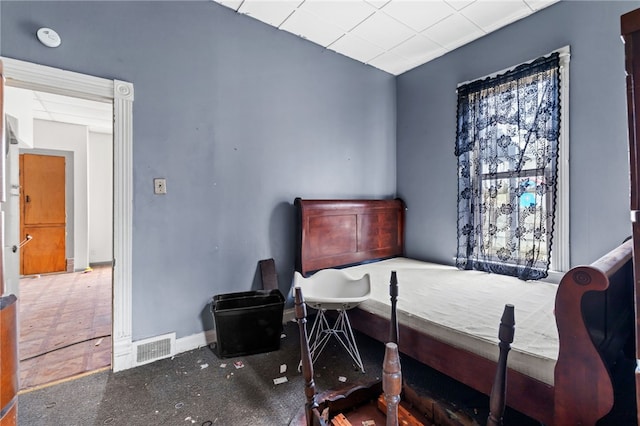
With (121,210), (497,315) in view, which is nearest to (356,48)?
(121,210)

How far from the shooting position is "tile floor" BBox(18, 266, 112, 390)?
2135 millimetres

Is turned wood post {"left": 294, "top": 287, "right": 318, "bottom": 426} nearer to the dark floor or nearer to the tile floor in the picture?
the dark floor

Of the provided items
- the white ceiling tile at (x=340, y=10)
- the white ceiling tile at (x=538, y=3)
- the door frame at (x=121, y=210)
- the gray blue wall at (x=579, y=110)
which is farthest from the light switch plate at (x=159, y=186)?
the white ceiling tile at (x=538, y=3)

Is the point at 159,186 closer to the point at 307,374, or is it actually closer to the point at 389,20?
the point at 307,374

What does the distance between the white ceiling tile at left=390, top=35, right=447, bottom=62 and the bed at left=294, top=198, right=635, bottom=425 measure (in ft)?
5.48

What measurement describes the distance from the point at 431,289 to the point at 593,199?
1445 millimetres

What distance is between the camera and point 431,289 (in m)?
2.34

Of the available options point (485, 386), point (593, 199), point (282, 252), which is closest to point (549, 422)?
point (485, 386)

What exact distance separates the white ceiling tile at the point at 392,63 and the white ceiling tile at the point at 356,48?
10cm

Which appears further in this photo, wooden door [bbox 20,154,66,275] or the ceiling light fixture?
wooden door [bbox 20,154,66,275]

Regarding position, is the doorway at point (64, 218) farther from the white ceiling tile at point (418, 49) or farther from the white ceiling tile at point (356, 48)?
the white ceiling tile at point (418, 49)

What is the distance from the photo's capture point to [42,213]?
16.2 feet

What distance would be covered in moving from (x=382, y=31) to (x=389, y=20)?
0.16m

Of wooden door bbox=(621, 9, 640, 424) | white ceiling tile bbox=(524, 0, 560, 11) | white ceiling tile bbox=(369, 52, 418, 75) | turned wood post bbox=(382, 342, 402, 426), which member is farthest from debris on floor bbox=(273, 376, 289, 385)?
white ceiling tile bbox=(524, 0, 560, 11)
